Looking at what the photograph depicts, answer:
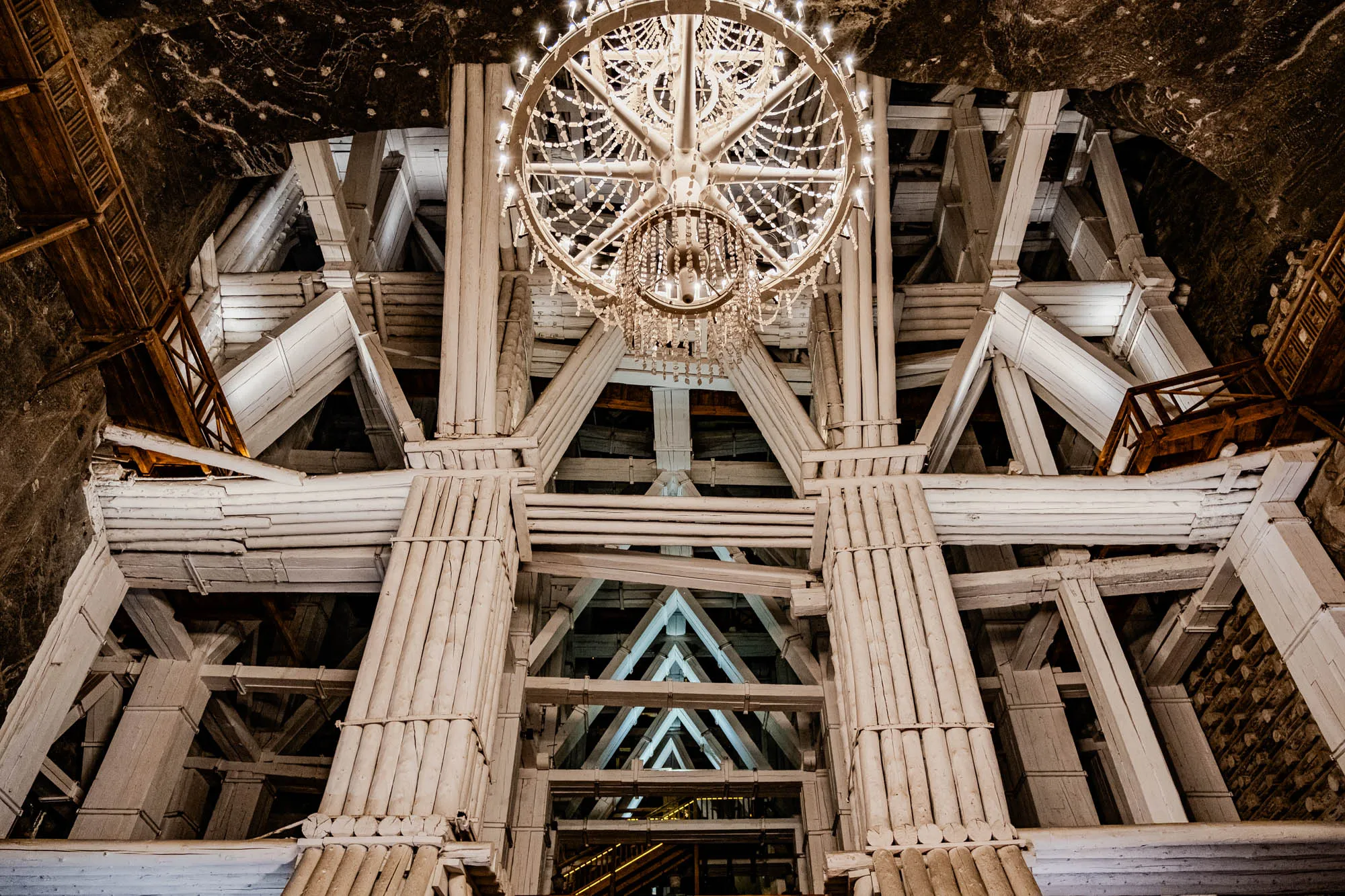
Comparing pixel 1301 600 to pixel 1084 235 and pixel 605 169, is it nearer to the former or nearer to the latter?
pixel 1084 235

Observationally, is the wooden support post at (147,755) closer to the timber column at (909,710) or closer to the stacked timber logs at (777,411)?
the stacked timber logs at (777,411)

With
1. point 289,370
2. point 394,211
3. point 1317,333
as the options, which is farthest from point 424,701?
point 394,211

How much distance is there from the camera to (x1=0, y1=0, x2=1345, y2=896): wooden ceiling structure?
753 cm

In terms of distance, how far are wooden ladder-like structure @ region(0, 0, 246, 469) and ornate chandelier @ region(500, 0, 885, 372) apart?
3396 millimetres

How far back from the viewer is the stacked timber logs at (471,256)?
9.92 meters

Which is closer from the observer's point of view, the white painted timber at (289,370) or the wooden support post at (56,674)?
the wooden support post at (56,674)

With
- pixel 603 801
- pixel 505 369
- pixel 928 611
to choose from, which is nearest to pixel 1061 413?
pixel 928 611

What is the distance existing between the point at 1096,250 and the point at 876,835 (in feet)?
27.7

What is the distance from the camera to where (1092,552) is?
35.1 feet

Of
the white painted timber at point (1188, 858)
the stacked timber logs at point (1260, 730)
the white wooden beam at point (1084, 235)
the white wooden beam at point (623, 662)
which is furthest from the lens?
the white wooden beam at point (623, 662)

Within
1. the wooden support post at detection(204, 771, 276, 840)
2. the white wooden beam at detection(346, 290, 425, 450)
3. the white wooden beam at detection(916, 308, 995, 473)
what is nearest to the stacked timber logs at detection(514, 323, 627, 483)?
the white wooden beam at detection(346, 290, 425, 450)

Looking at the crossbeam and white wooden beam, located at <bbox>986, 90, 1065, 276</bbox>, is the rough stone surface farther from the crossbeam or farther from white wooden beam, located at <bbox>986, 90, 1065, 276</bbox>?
white wooden beam, located at <bbox>986, 90, 1065, 276</bbox>

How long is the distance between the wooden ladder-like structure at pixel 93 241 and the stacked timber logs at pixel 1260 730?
9307 mm

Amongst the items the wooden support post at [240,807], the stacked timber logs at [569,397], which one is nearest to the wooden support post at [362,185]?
the stacked timber logs at [569,397]
